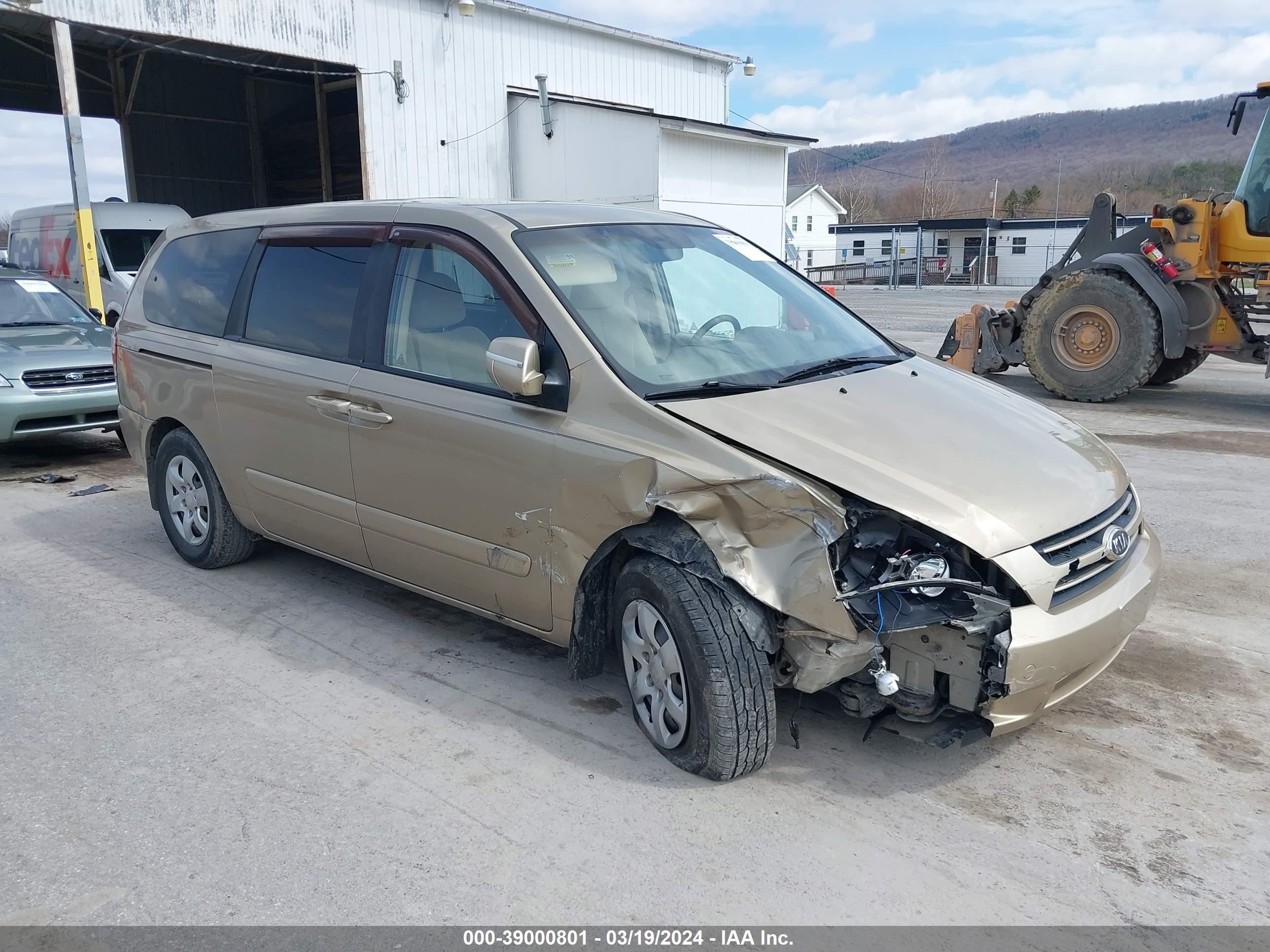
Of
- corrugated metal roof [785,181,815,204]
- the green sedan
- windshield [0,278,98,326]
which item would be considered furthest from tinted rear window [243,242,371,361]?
corrugated metal roof [785,181,815,204]

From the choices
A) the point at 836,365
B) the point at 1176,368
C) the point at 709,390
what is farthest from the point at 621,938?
the point at 1176,368

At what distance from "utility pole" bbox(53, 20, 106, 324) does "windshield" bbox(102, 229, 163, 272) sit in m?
2.03

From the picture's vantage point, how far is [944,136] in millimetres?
154125

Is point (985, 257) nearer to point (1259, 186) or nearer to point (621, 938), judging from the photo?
point (1259, 186)

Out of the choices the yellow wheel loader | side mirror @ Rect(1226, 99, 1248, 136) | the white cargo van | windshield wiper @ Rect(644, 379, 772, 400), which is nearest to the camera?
windshield wiper @ Rect(644, 379, 772, 400)

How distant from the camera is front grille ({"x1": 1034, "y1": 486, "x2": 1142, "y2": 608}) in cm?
308

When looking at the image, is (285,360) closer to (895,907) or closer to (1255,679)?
(895,907)

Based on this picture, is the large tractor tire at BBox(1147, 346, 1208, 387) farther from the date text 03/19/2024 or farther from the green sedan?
the green sedan

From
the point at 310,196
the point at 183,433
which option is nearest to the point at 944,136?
the point at 310,196

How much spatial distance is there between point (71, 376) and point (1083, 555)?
7.96 meters

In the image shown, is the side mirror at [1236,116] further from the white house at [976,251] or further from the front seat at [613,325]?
the white house at [976,251]

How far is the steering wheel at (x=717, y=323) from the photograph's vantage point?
13.0 ft

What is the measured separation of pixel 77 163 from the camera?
13.5m

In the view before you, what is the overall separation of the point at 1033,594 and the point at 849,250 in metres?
61.7
